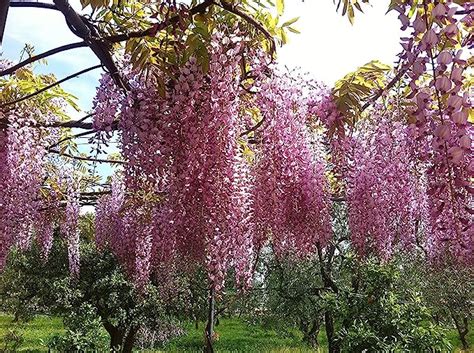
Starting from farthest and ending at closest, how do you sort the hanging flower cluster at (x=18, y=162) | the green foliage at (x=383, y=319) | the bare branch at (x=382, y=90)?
the green foliage at (x=383, y=319) < the hanging flower cluster at (x=18, y=162) < the bare branch at (x=382, y=90)

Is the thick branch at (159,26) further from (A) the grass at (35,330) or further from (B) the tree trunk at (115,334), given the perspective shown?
(A) the grass at (35,330)

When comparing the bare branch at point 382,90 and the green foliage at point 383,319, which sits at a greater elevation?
the bare branch at point 382,90

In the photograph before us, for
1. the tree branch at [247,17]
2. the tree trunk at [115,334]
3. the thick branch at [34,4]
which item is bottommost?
the tree trunk at [115,334]

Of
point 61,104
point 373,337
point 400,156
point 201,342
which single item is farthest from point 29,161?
point 201,342

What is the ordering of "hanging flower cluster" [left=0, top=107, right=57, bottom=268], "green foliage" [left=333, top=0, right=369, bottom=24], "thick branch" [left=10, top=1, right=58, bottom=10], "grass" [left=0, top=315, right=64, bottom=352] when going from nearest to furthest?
"green foliage" [left=333, top=0, right=369, bottom=24] → "thick branch" [left=10, top=1, right=58, bottom=10] → "hanging flower cluster" [left=0, top=107, right=57, bottom=268] → "grass" [left=0, top=315, right=64, bottom=352]

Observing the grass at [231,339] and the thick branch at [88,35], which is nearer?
the thick branch at [88,35]

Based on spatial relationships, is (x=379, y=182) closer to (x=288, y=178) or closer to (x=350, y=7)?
(x=288, y=178)

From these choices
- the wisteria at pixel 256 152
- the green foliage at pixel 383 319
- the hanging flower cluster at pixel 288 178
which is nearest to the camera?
the wisteria at pixel 256 152

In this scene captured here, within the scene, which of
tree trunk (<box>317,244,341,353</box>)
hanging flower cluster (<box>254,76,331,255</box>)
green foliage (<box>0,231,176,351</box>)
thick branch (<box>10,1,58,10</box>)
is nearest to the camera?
thick branch (<box>10,1,58,10</box>)

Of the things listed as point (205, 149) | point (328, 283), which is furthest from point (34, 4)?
point (328, 283)

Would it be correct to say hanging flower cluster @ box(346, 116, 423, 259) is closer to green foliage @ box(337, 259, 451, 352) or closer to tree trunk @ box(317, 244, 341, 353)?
green foliage @ box(337, 259, 451, 352)

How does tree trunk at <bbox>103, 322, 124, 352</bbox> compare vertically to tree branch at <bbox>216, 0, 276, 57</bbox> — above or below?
below

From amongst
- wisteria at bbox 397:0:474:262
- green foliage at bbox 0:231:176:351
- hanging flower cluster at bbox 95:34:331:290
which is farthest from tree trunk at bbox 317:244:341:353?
wisteria at bbox 397:0:474:262

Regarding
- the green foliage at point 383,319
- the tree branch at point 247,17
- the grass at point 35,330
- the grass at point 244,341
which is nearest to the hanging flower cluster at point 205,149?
the tree branch at point 247,17
